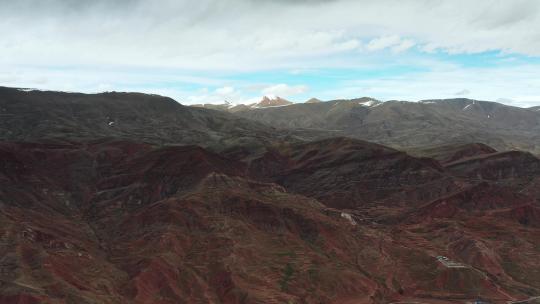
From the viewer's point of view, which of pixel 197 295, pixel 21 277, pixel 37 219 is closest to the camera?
pixel 21 277

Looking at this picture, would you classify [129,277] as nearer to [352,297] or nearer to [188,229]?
[188,229]

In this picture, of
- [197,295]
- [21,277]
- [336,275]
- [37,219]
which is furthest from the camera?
[37,219]

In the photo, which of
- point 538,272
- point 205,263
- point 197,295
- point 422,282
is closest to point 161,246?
point 205,263

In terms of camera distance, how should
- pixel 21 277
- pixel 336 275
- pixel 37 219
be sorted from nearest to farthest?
1. pixel 21 277
2. pixel 336 275
3. pixel 37 219

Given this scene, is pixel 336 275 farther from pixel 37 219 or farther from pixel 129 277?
pixel 37 219

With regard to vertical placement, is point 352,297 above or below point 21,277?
below

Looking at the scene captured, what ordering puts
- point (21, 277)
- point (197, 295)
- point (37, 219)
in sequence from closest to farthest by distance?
1. point (21, 277)
2. point (197, 295)
3. point (37, 219)

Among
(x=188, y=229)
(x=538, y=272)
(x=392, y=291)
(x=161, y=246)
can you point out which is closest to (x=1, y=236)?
(x=161, y=246)

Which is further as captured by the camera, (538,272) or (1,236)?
(538,272)

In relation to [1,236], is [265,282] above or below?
below
